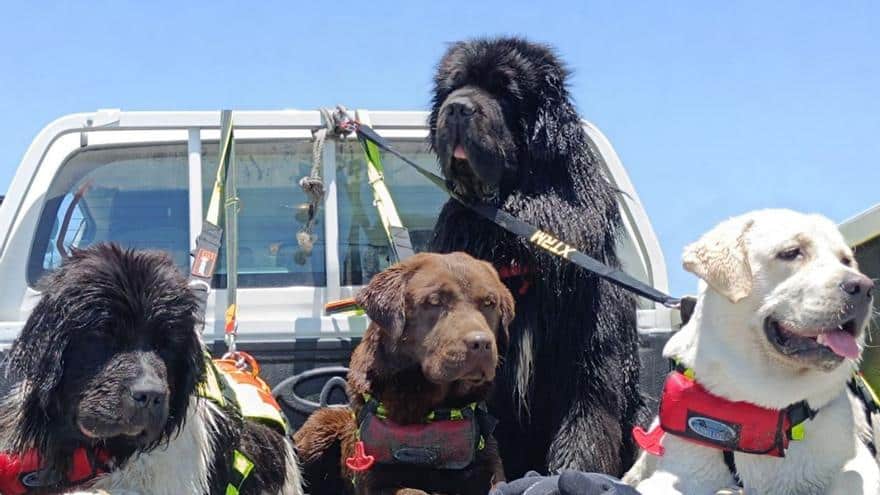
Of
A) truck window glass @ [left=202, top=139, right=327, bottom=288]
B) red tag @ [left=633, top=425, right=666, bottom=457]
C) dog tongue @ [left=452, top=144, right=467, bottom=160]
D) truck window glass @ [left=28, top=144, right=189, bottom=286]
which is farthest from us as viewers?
truck window glass @ [left=202, top=139, right=327, bottom=288]

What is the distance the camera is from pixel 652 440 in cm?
299

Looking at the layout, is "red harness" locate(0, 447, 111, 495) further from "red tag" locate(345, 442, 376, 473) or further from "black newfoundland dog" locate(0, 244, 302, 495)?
"red tag" locate(345, 442, 376, 473)

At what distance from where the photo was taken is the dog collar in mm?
3346

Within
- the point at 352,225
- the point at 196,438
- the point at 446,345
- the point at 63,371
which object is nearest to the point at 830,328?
the point at 446,345

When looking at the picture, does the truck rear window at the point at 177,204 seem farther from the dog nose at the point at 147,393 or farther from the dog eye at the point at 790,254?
the dog eye at the point at 790,254

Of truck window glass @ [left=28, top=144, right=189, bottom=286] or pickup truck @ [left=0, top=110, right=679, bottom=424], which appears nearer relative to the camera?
pickup truck @ [left=0, top=110, right=679, bottom=424]

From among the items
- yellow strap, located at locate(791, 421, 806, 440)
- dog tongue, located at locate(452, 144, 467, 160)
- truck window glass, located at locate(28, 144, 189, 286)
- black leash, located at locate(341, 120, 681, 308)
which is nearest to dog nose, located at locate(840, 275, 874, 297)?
yellow strap, located at locate(791, 421, 806, 440)

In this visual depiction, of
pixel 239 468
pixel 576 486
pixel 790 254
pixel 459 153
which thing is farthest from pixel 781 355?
pixel 239 468

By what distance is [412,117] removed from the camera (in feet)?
15.3

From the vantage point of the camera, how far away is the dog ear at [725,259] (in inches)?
108

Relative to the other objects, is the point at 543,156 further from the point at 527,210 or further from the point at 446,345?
the point at 446,345

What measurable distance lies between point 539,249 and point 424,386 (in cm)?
64

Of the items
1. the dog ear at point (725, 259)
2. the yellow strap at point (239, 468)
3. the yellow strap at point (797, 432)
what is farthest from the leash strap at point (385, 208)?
the yellow strap at point (797, 432)

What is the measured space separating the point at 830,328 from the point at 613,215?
1.37 meters
